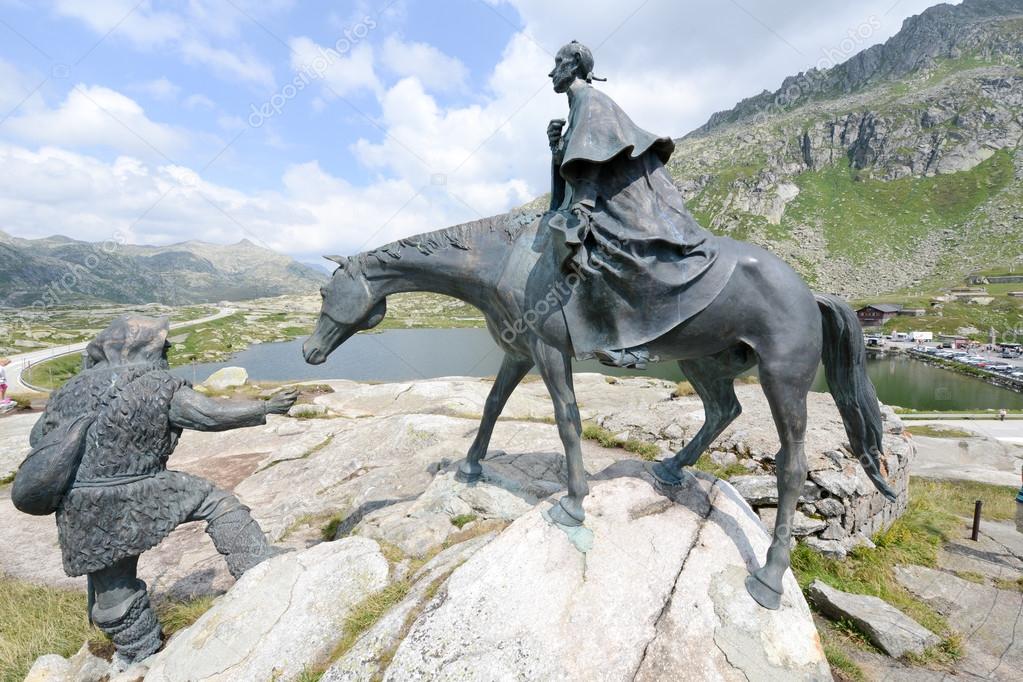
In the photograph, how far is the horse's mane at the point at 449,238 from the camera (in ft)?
14.3

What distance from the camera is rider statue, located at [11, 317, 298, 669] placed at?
3.40 m

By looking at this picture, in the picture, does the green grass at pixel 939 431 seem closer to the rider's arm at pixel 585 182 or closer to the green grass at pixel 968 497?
the green grass at pixel 968 497

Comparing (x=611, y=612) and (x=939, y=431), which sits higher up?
(x=611, y=612)

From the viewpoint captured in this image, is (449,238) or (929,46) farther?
(929,46)

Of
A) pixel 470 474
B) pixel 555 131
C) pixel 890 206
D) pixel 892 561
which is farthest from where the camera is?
pixel 890 206

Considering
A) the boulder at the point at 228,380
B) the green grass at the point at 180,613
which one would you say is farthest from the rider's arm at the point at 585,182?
the boulder at the point at 228,380

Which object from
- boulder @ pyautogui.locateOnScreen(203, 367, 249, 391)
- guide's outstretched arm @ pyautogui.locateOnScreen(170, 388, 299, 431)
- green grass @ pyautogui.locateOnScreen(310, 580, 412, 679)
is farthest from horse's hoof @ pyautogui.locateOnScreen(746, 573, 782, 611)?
boulder @ pyautogui.locateOnScreen(203, 367, 249, 391)

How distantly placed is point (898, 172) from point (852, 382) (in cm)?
15839

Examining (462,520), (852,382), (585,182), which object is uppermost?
(585,182)

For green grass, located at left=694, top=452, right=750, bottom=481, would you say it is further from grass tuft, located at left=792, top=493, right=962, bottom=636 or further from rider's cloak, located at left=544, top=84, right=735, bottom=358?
rider's cloak, located at left=544, top=84, right=735, bottom=358

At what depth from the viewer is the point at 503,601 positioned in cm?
319

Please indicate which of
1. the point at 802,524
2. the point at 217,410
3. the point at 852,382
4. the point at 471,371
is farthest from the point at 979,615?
the point at 471,371

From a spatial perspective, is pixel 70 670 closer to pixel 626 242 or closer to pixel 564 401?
pixel 564 401

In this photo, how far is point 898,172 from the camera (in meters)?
121
